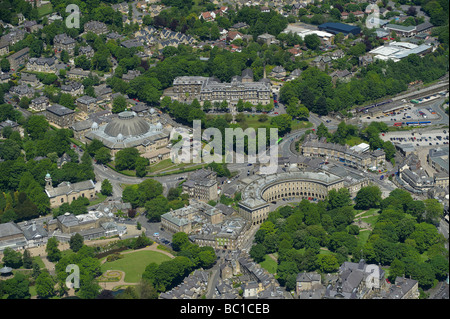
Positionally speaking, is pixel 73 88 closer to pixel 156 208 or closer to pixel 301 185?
pixel 156 208

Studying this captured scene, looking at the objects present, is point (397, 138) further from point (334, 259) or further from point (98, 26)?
point (98, 26)

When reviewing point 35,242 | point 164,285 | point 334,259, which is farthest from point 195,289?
point 35,242

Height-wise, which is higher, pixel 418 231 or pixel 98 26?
pixel 418 231

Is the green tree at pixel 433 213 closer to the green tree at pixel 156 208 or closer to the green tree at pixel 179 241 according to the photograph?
the green tree at pixel 179 241

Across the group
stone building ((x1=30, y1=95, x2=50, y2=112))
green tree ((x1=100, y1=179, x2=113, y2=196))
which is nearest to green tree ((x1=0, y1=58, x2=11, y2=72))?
stone building ((x1=30, y1=95, x2=50, y2=112))

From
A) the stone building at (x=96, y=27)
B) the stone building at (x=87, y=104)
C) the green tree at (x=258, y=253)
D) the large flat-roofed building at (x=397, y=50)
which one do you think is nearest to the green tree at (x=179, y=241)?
the green tree at (x=258, y=253)

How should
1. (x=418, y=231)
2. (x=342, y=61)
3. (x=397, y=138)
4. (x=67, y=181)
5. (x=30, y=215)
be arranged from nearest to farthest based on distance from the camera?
1. (x=418, y=231)
2. (x=30, y=215)
3. (x=67, y=181)
4. (x=397, y=138)
5. (x=342, y=61)

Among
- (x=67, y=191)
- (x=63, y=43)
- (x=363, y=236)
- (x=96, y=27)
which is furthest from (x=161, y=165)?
(x=96, y=27)
